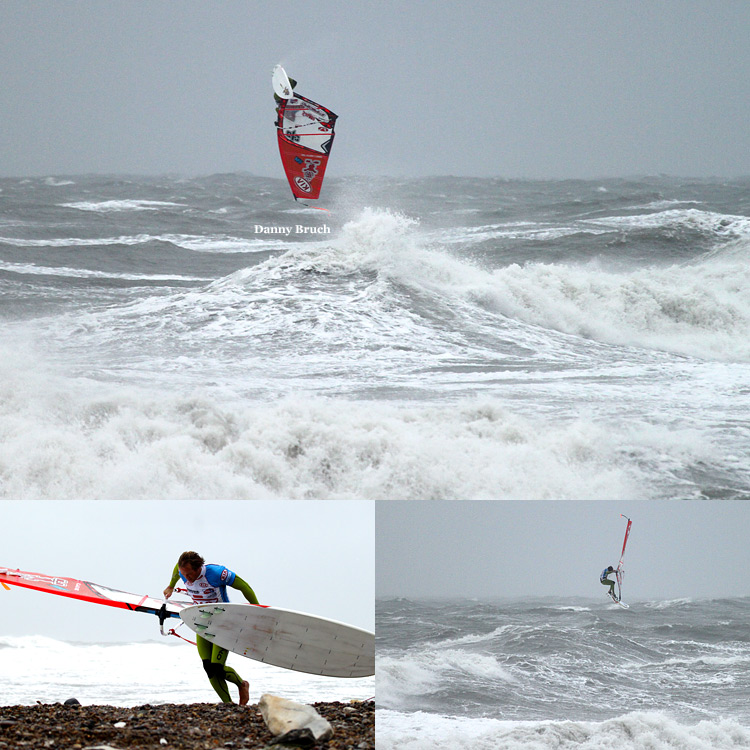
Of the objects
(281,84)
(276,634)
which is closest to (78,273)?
(281,84)

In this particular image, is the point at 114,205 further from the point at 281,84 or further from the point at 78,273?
the point at 281,84

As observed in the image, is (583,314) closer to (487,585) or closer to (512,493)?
(512,493)

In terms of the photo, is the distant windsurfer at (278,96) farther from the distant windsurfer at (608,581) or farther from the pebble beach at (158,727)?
the pebble beach at (158,727)

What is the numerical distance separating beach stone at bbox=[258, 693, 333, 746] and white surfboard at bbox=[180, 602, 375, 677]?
0.33 metres

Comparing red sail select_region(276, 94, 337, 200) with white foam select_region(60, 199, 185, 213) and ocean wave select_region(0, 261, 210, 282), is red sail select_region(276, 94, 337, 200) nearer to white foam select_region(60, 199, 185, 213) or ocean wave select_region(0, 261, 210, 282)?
ocean wave select_region(0, 261, 210, 282)

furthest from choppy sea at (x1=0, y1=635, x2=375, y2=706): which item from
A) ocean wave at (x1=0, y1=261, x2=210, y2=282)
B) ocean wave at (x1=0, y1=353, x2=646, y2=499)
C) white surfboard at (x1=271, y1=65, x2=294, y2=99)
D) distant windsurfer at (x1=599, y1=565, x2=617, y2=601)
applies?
white surfboard at (x1=271, y1=65, x2=294, y2=99)

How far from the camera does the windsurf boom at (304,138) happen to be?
7340 mm

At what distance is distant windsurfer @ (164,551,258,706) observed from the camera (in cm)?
287

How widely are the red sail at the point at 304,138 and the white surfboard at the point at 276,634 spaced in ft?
18.5

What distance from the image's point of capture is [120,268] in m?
7.97

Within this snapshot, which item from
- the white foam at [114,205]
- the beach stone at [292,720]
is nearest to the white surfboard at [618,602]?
the beach stone at [292,720]

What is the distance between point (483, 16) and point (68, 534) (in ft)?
23.4

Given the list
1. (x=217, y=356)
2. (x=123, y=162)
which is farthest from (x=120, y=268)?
(x=217, y=356)

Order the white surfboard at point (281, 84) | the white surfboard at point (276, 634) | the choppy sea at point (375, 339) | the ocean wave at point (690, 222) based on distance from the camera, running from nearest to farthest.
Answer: the white surfboard at point (276, 634) → the choppy sea at point (375, 339) → the white surfboard at point (281, 84) → the ocean wave at point (690, 222)
